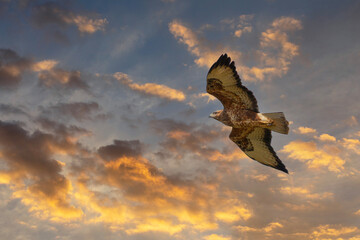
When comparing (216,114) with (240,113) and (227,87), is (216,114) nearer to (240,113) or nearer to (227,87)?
(240,113)

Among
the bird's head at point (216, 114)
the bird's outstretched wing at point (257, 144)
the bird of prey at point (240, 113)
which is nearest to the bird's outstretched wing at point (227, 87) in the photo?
the bird of prey at point (240, 113)

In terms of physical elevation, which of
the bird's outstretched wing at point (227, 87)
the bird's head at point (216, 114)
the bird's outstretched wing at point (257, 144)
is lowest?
the bird's outstretched wing at point (257, 144)

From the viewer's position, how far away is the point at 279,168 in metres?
14.9

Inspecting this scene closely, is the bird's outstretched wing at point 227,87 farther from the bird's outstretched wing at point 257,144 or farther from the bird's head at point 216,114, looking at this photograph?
the bird's outstretched wing at point 257,144

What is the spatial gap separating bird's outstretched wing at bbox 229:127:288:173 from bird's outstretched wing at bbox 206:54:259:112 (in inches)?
71.7

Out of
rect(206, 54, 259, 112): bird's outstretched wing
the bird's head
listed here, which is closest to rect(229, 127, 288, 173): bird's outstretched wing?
the bird's head

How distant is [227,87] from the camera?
512 inches

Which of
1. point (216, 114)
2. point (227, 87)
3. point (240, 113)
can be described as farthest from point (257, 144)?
point (227, 87)

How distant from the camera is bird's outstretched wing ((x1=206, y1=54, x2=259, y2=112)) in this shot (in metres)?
12.4

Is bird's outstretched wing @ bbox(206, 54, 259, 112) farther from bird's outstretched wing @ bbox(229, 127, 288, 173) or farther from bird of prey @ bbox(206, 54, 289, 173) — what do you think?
bird's outstretched wing @ bbox(229, 127, 288, 173)

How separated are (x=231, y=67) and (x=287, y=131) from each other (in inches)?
136

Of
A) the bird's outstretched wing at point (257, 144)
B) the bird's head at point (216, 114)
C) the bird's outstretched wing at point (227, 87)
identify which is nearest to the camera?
the bird's outstretched wing at point (227, 87)

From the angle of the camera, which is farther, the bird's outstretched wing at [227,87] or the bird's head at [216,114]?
the bird's head at [216,114]

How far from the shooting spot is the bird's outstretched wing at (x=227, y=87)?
1238 cm
